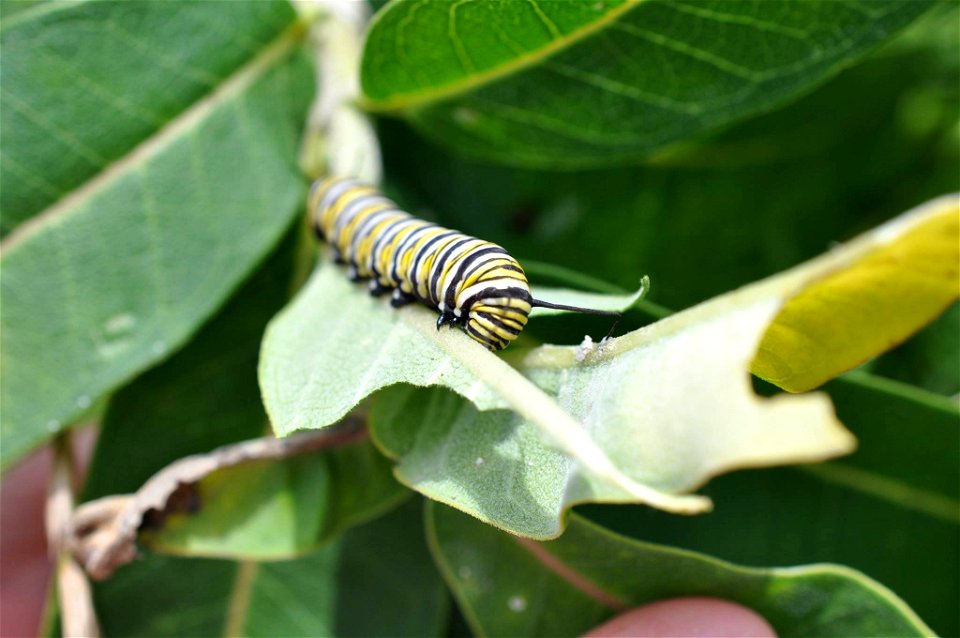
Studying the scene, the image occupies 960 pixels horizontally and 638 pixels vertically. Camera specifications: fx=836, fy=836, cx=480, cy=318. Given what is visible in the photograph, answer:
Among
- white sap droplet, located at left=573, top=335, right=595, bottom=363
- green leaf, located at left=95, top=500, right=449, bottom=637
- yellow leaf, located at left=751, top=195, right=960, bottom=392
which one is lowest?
green leaf, located at left=95, top=500, right=449, bottom=637

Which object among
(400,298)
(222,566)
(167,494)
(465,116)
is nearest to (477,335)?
(400,298)

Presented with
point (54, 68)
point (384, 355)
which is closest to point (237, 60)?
point (54, 68)

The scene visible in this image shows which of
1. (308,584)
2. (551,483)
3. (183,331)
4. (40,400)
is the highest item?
(551,483)

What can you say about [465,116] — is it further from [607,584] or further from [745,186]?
[745,186]

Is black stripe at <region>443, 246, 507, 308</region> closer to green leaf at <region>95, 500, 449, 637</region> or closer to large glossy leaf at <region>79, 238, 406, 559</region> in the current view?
large glossy leaf at <region>79, 238, 406, 559</region>

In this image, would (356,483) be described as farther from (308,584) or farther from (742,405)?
(742,405)

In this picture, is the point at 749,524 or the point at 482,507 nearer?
the point at 482,507

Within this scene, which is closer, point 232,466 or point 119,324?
point 232,466

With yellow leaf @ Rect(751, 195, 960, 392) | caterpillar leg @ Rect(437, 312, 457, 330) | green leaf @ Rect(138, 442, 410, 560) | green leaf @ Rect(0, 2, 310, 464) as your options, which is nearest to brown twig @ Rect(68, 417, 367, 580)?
green leaf @ Rect(138, 442, 410, 560)
